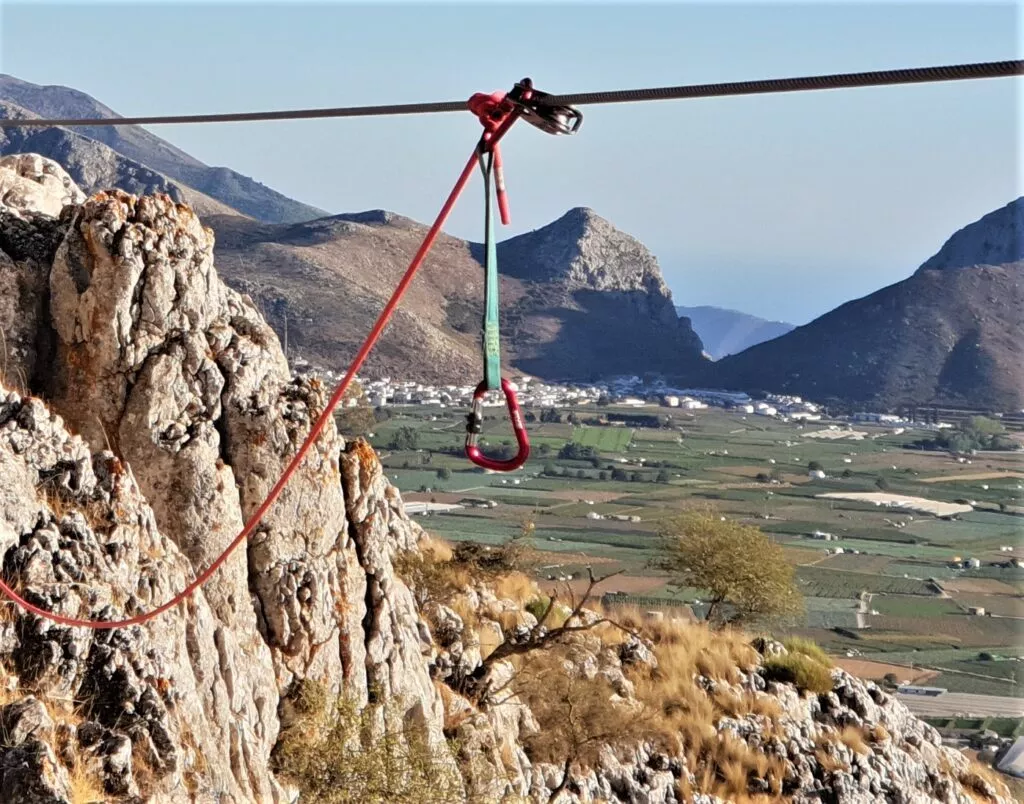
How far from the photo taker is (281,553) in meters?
14.6

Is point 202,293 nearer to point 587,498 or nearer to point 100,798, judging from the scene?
point 100,798

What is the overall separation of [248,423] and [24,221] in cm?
374

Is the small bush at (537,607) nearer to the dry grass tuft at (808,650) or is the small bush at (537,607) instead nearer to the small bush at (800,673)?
the small bush at (800,673)

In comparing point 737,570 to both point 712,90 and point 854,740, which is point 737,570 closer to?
point 854,740

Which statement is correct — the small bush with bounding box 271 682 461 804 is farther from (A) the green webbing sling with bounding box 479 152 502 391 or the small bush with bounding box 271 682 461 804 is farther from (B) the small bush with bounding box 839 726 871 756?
(B) the small bush with bounding box 839 726 871 756

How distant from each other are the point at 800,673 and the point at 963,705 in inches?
2494

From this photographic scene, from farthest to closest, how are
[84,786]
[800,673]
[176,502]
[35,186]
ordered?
1. [800,673]
2. [35,186]
3. [176,502]
4. [84,786]

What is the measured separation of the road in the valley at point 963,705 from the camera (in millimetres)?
82156

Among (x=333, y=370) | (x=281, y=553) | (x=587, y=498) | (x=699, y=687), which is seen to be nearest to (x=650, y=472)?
(x=587, y=498)

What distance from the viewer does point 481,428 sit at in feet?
26.1

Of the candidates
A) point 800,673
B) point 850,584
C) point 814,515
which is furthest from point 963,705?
point 814,515

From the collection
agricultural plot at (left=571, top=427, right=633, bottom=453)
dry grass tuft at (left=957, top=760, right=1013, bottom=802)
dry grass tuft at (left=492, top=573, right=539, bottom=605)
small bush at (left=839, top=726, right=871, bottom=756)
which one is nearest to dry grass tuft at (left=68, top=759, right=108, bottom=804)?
dry grass tuft at (left=492, top=573, right=539, bottom=605)

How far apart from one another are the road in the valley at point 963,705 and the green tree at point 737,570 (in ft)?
145

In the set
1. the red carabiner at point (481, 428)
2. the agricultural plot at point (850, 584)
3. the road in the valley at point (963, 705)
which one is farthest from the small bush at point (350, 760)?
the agricultural plot at point (850, 584)
